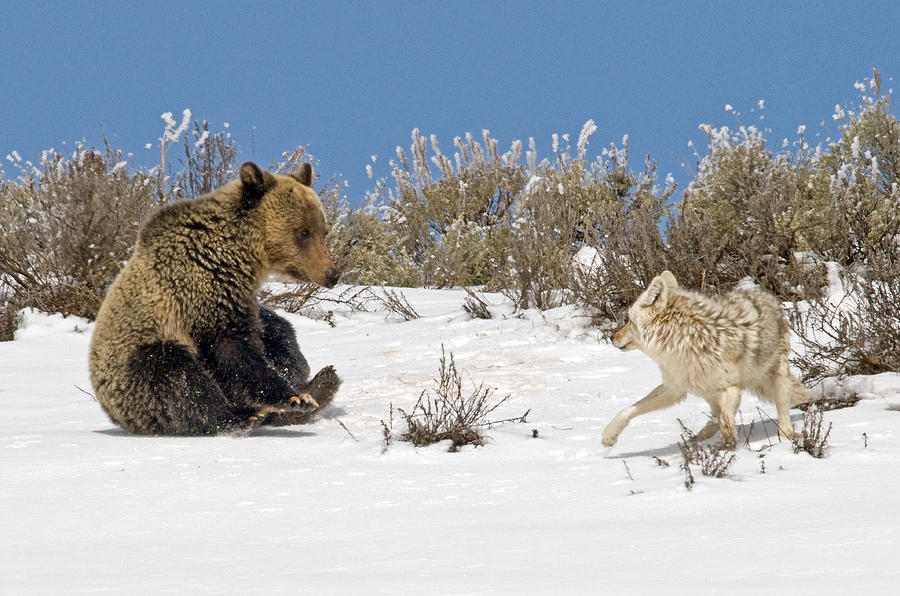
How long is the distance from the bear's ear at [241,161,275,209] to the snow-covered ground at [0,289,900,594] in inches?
56.0

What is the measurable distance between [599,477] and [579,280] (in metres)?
5.90

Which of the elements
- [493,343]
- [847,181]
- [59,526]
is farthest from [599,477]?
[847,181]

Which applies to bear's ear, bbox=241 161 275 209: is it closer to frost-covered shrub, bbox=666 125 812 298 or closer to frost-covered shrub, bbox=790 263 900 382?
frost-covered shrub, bbox=790 263 900 382

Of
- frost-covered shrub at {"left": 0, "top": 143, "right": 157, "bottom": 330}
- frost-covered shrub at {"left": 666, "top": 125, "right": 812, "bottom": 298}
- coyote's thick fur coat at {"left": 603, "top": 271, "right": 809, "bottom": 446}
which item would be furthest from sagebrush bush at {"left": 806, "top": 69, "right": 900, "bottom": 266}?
frost-covered shrub at {"left": 0, "top": 143, "right": 157, "bottom": 330}

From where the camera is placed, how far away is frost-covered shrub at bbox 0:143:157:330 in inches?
459

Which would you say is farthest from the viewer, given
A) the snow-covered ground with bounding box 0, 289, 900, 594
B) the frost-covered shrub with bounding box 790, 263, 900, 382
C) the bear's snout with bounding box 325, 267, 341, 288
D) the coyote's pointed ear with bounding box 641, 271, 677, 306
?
the frost-covered shrub with bounding box 790, 263, 900, 382

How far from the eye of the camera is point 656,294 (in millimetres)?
5000

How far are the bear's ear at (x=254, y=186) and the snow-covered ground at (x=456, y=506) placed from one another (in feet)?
4.67

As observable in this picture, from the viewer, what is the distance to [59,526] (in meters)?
3.59

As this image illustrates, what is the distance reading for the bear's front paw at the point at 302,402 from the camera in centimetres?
555

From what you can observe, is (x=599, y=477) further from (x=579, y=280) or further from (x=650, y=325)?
(x=579, y=280)

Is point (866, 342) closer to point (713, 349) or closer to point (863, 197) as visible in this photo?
point (713, 349)

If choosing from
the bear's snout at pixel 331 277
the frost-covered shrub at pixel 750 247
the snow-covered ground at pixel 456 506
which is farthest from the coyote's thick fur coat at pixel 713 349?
the frost-covered shrub at pixel 750 247

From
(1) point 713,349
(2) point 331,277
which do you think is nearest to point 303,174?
(2) point 331,277
